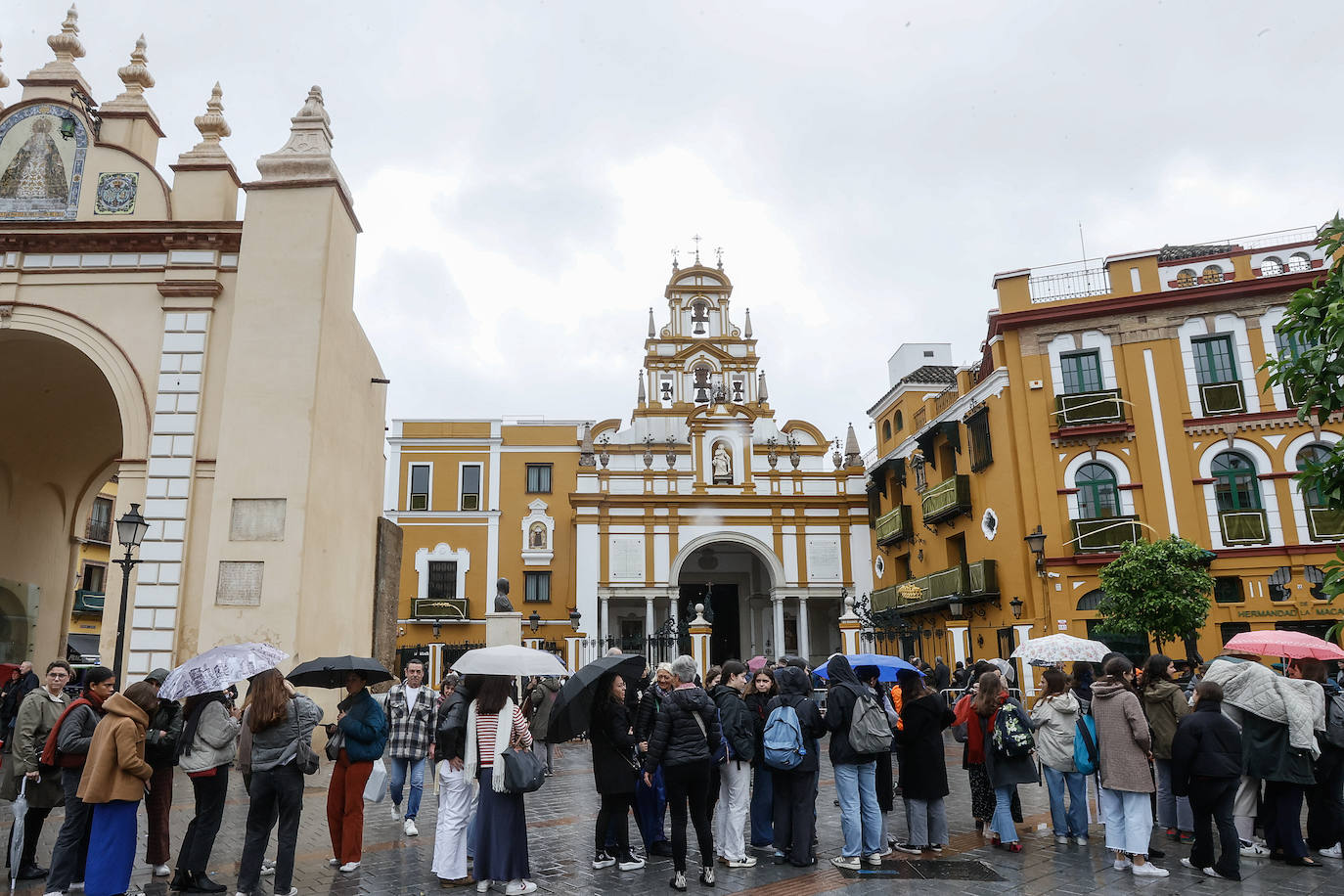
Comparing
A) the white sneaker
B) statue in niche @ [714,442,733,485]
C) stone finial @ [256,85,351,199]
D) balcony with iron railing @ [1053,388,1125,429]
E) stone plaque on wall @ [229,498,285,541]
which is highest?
stone finial @ [256,85,351,199]

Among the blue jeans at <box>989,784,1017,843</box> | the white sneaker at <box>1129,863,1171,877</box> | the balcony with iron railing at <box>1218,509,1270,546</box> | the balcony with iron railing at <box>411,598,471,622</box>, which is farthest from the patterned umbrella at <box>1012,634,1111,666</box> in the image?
the balcony with iron railing at <box>411,598,471,622</box>

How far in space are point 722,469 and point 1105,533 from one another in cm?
1584

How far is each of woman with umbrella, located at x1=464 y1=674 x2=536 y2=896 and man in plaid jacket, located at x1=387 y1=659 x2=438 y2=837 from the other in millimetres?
2250

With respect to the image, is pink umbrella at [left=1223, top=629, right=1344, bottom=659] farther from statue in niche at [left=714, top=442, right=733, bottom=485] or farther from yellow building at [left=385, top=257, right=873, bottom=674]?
statue in niche at [left=714, top=442, right=733, bottom=485]

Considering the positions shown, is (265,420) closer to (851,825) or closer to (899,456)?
(851,825)

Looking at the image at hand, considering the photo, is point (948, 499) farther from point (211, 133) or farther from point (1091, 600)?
point (211, 133)

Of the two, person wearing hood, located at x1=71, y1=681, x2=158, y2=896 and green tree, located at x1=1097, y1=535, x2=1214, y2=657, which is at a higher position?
green tree, located at x1=1097, y1=535, x2=1214, y2=657

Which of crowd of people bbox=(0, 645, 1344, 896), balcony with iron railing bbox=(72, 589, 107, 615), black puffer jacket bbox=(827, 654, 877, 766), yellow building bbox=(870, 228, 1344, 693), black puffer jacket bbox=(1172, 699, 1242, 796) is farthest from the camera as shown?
balcony with iron railing bbox=(72, 589, 107, 615)

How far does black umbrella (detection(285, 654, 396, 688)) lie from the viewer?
7254 mm

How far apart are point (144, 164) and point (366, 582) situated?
315 inches

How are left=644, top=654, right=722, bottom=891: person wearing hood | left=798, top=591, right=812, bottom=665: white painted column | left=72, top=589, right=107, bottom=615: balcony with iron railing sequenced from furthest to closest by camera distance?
left=72, top=589, right=107, bottom=615: balcony with iron railing
left=798, top=591, right=812, bottom=665: white painted column
left=644, top=654, right=722, bottom=891: person wearing hood

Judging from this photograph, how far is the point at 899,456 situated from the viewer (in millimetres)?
31234

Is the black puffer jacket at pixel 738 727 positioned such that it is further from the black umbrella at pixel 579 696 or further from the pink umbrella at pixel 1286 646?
the pink umbrella at pixel 1286 646

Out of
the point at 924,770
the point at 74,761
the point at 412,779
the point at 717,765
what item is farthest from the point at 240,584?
the point at 924,770
